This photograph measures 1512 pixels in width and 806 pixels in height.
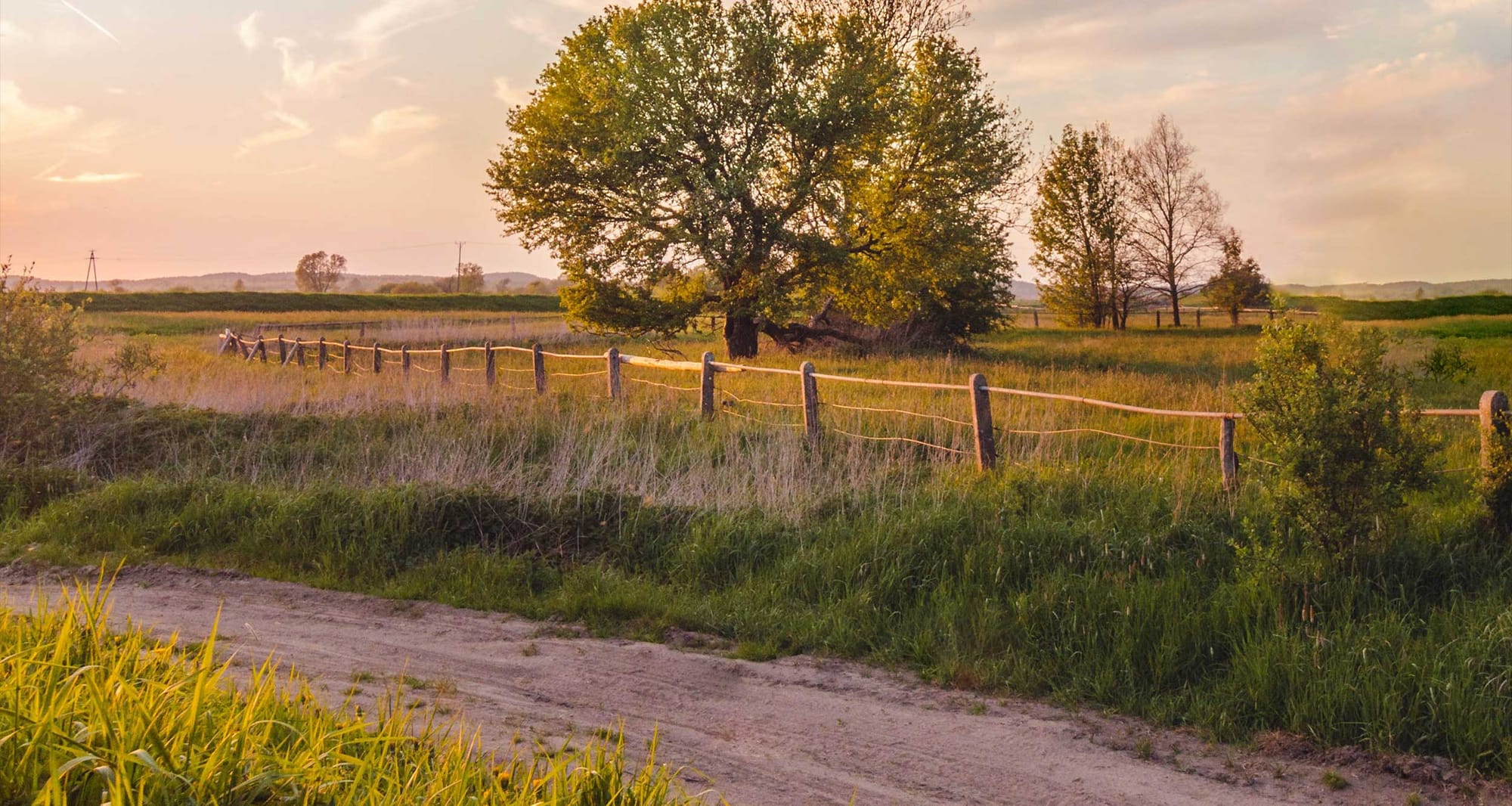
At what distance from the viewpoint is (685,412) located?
48.5 ft

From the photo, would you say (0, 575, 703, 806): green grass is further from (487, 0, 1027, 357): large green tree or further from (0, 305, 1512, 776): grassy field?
(487, 0, 1027, 357): large green tree

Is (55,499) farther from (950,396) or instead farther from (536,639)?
(950,396)

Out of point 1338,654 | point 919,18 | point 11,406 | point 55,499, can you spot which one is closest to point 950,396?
point 1338,654

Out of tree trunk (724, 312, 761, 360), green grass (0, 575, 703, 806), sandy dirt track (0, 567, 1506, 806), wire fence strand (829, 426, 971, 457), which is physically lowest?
sandy dirt track (0, 567, 1506, 806)

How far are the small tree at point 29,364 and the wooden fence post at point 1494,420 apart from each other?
50.2ft

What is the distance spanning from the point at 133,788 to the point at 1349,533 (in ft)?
24.2

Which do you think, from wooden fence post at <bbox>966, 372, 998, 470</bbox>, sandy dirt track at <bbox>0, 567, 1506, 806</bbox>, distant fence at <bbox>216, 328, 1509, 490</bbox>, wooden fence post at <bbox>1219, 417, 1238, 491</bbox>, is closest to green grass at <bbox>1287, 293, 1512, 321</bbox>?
distant fence at <bbox>216, 328, 1509, 490</bbox>

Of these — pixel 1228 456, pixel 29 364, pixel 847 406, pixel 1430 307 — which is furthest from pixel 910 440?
pixel 1430 307

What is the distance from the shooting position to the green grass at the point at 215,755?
3.00 metres

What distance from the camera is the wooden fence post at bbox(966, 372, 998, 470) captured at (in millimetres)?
10492

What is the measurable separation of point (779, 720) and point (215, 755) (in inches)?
132

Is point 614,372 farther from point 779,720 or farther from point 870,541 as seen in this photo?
point 779,720

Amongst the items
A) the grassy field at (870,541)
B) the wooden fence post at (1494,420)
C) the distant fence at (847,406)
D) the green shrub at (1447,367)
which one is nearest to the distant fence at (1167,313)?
the green shrub at (1447,367)

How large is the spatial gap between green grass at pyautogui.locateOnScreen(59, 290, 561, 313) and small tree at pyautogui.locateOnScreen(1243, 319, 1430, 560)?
63230 mm
